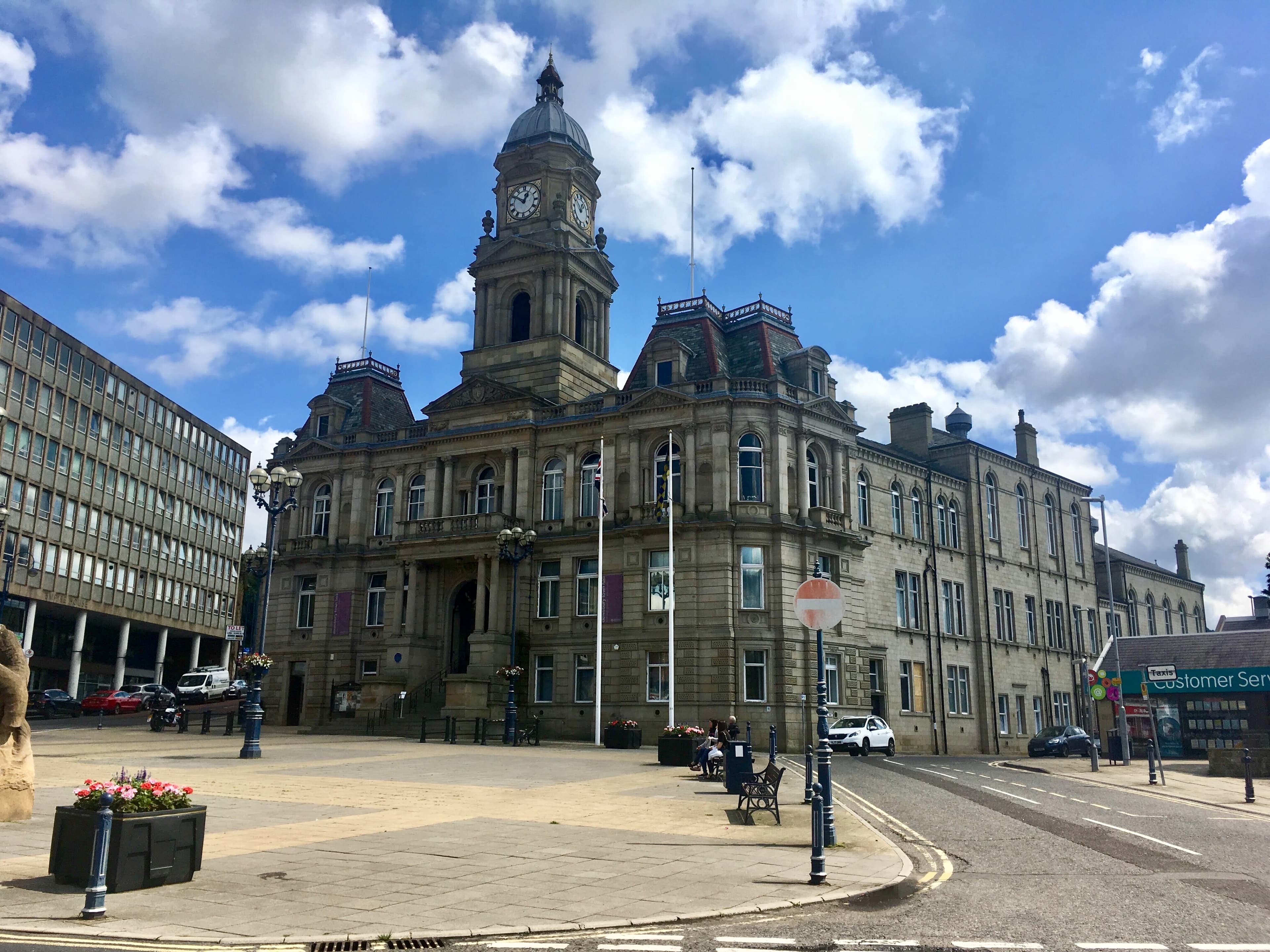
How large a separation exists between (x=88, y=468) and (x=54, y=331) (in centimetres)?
948

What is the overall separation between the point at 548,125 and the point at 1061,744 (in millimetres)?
43145

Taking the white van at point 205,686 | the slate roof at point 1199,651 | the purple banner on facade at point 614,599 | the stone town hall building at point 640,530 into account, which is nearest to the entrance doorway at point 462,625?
the stone town hall building at point 640,530

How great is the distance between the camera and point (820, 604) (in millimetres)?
13383

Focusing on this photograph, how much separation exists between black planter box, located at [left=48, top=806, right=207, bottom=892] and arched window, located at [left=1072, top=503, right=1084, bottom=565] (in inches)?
2529

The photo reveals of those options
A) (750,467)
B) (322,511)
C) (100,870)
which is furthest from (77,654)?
(100,870)

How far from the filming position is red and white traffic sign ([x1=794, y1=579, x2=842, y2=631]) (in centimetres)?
1330

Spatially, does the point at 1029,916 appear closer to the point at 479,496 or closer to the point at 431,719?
the point at 431,719

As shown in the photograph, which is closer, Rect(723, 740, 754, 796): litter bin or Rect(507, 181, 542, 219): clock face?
Rect(723, 740, 754, 796): litter bin

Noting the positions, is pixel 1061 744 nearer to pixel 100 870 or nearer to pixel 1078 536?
pixel 1078 536

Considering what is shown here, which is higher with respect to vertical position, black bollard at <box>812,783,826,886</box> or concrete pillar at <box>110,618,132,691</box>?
concrete pillar at <box>110,618,132,691</box>

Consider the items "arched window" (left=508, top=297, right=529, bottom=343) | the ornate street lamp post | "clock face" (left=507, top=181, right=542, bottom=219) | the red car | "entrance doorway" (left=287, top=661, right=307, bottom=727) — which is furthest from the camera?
"clock face" (left=507, top=181, right=542, bottom=219)

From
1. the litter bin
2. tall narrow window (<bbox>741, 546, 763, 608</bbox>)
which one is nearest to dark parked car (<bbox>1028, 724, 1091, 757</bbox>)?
tall narrow window (<bbox>741, 546, 763, 608</bbox>)

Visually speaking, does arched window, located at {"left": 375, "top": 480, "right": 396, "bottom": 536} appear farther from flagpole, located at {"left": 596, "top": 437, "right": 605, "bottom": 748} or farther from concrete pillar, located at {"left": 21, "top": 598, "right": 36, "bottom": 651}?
concrete pillar, located at {"left": 21, "top": 598, "right": 36, "bottom": 651}

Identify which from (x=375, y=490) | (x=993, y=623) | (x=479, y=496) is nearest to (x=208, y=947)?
(x=479, y=496)
